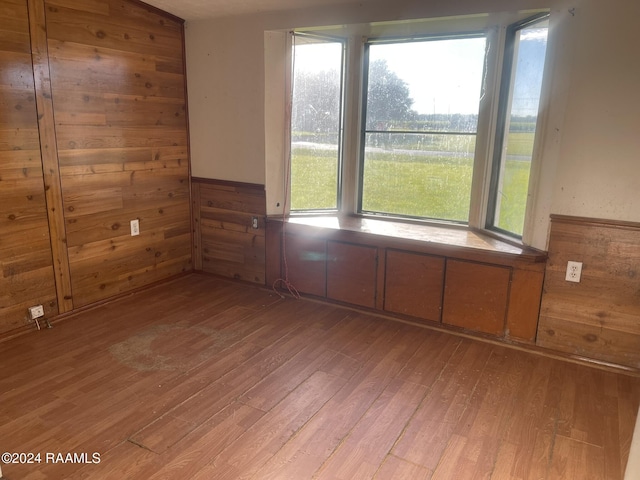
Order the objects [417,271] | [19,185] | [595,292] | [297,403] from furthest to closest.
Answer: [417,271]
[19,185]
[595,292]
[297,403]

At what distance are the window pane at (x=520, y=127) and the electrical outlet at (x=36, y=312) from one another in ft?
10.8

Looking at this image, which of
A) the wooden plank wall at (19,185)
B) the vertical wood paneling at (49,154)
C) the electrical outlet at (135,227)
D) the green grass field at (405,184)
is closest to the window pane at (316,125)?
the green grass field at (405,184)

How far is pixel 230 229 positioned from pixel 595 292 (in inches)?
111

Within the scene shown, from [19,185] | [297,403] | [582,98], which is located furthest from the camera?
[19,185]

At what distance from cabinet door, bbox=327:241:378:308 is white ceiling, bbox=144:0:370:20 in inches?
69.2

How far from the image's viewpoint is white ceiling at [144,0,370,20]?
3273 mm

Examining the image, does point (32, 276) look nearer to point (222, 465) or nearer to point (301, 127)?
point (222, 465)

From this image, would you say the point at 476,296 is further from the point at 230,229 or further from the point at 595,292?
the point at 230,229

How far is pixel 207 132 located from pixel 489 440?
320 cm

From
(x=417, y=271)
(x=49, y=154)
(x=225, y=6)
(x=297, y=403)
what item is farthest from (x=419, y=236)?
(x=49, y=154)

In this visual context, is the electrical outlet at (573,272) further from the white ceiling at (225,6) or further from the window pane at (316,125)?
the white ceiling at (225,6)

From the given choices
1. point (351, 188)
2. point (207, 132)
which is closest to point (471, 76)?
point (351, 188)

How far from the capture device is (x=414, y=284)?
328 cm

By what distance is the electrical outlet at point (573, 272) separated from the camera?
273cm
